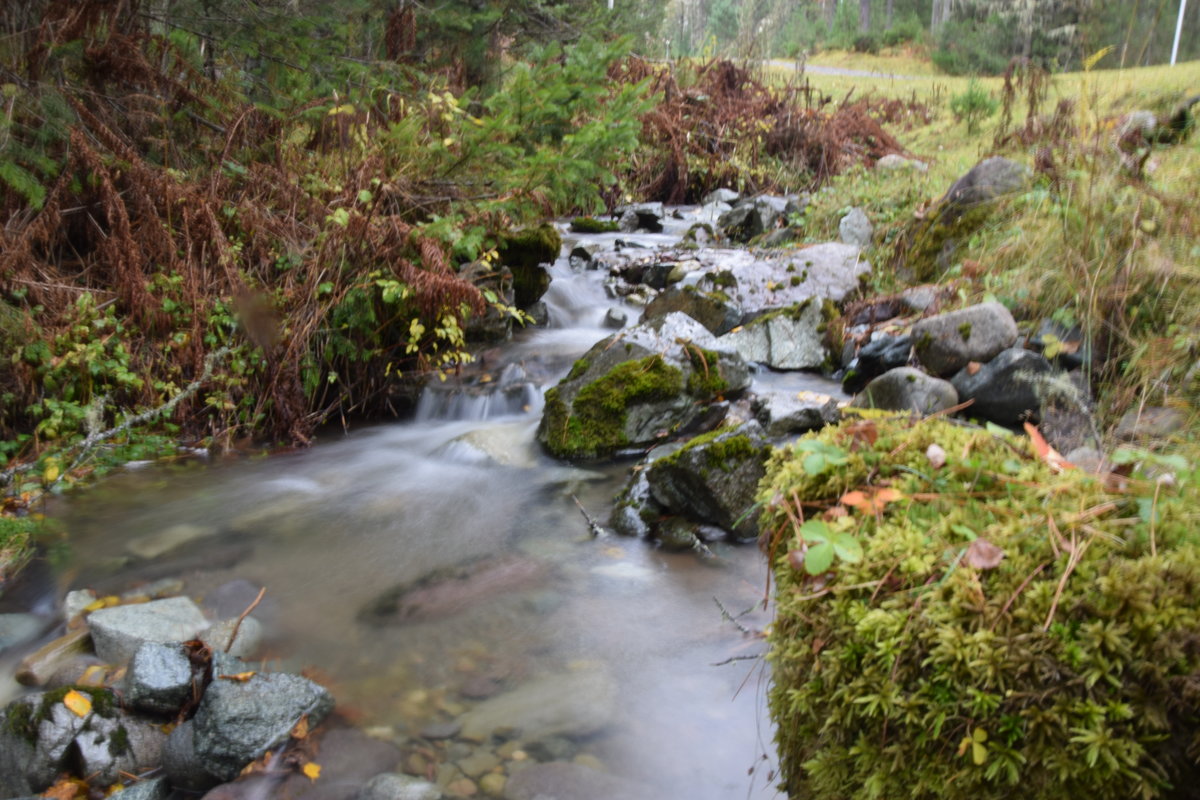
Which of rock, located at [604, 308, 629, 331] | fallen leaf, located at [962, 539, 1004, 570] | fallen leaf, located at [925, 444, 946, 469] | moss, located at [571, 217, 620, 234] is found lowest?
rock, located at [604, 308, 629, 331]

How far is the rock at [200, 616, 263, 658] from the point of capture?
10.5 feet

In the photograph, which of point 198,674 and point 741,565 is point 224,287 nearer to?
point 198,674

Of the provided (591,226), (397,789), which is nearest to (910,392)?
(397,789)

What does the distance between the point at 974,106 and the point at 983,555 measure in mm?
15003

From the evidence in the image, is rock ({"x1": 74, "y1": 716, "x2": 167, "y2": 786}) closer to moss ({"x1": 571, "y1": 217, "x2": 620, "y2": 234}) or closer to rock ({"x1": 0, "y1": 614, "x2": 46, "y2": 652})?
rock ({"x1": 0, "y1": 614, "x2": 46, "y2": 652})

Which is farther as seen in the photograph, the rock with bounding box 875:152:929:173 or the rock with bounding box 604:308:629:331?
the rock with bounding box 875:152:929:173

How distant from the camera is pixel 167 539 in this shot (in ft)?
13.7

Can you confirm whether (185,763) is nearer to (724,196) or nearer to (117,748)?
(117,748)

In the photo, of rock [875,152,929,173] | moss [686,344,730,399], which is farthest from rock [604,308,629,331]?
rock [875,152,929,173]

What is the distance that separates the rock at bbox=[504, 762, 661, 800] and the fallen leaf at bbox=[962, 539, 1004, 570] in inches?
59.8

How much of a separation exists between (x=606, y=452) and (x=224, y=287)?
3070 millimetres

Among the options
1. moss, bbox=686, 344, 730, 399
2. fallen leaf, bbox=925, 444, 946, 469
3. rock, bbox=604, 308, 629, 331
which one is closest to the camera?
fallen leaf, bbox=925, 444, 946, 469

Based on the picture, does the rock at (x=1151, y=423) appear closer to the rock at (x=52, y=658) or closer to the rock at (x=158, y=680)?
the rock at (x=158, y=680)

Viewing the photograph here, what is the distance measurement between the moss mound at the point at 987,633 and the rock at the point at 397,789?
127 centimetres
